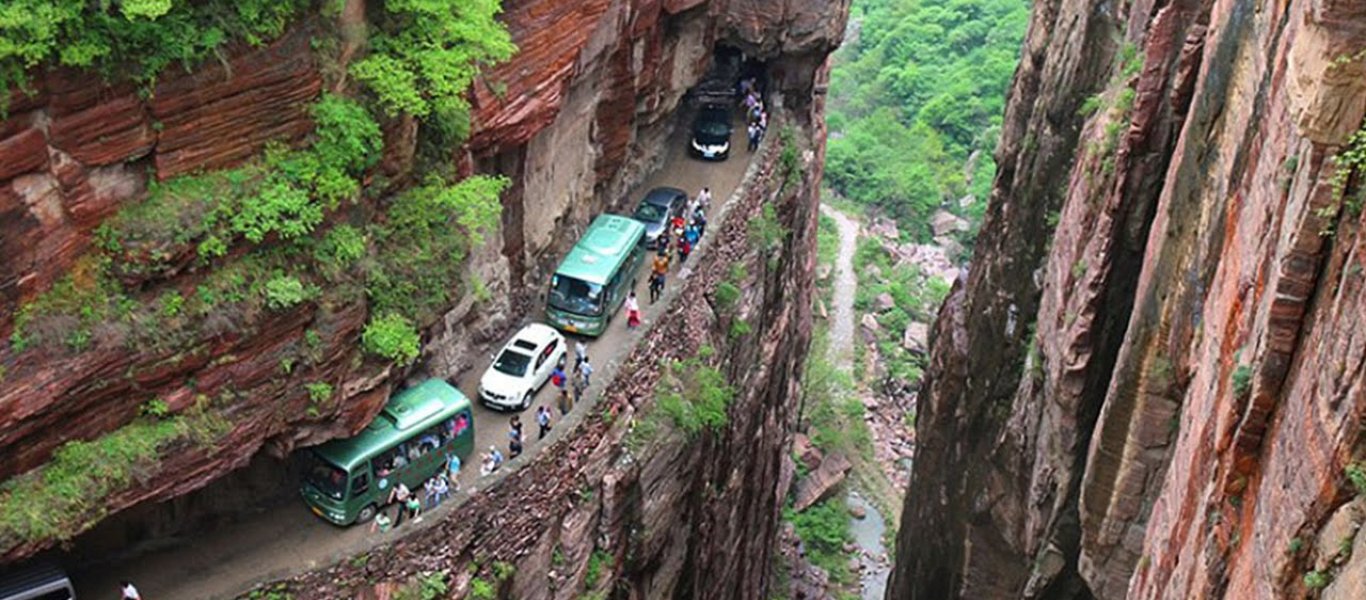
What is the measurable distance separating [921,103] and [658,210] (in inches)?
2354

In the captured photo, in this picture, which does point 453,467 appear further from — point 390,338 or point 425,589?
point 390,338

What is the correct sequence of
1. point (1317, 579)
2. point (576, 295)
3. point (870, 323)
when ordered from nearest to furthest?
point (1317, 579) → point (576, 295) → point (870, 323)

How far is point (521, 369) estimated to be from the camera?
25.2 metres

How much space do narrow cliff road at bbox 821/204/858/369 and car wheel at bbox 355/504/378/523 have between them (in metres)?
41.7

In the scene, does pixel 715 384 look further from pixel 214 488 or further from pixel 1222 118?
pixel 1222 118

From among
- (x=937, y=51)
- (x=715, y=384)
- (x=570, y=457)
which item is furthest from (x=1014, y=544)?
(x=937, y=51)

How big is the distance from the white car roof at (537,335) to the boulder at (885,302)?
42544 mm

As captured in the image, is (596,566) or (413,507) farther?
(596,566)

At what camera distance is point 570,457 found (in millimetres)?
24250

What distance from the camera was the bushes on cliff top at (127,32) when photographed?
16.4 metres

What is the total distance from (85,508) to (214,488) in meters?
3.51

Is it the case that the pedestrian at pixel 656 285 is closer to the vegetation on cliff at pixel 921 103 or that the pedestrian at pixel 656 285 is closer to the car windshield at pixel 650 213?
the car windshield at pixel 650 213

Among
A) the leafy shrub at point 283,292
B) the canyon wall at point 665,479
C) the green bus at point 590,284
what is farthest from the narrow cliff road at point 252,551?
the leafy shrub at point 283,292

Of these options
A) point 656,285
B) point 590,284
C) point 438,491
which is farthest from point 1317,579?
point 656,285
